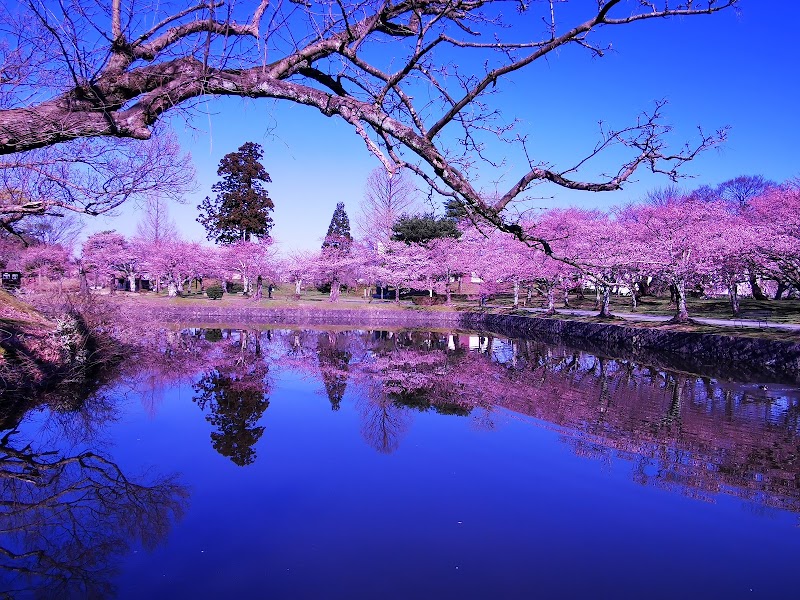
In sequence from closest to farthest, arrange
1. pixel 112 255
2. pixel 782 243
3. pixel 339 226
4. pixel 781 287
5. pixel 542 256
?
pixel 782 243
pixel 542 256
pixel 781 287
pixel 112 255
pixel 339 226

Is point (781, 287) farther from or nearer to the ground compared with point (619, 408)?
farther from the ground

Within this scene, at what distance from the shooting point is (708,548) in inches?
200

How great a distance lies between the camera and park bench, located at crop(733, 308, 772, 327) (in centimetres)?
2444

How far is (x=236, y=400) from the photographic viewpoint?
1095cm

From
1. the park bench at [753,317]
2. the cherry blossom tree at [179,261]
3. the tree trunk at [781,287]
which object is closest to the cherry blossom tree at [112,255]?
the cherry blossom tree at [179,261]

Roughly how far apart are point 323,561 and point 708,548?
3365 millimetres

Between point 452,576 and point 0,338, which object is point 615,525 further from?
point 0,338

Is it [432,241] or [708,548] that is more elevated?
[432,241]

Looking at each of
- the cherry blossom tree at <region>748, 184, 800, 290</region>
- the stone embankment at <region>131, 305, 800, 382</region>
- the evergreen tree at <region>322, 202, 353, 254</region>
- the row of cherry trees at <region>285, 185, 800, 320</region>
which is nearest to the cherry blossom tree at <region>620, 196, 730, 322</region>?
the row of cherry trees at <region>285, 185, 800, 320</region>

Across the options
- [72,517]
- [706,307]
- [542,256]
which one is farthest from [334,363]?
[706,307]

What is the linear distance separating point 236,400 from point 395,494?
5684mm

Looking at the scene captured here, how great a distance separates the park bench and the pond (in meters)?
13.5

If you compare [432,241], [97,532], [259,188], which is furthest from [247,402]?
[259,188]

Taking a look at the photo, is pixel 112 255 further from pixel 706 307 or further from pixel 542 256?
pixel 706 307
